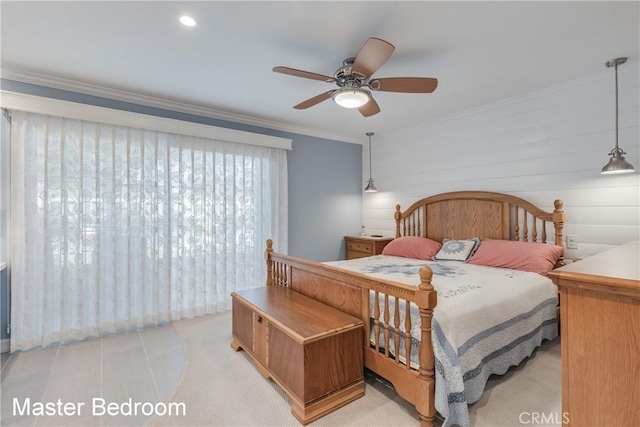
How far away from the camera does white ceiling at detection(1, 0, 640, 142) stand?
1.88 m

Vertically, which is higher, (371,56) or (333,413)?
(371,56)

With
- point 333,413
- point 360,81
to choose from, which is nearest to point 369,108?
point 360,81

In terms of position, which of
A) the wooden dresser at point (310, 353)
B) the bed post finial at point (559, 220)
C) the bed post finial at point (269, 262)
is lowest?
the wooden dresser at point (310, 353)

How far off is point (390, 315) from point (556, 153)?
2572 millimetres

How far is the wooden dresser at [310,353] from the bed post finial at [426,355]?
464mm

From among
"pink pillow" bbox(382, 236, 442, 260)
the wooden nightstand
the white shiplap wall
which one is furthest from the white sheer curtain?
the white shiplap wall

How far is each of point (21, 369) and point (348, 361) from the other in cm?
263

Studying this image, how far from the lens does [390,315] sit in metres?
2.03

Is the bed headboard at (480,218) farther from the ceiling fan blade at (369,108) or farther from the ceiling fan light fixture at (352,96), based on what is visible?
the ceiling fan light fixture at (352,96)

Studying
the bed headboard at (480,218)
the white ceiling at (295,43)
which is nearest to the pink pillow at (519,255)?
the bed headboard at (480,218)

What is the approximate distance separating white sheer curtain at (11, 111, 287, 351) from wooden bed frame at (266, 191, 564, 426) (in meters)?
0.92

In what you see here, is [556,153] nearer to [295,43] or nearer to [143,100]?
[295,43]

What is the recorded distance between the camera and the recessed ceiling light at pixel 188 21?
76.4 inches

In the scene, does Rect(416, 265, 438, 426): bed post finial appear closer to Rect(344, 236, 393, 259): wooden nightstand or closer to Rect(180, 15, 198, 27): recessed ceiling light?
Rect(180, 15, 198, 27): recessed ceiling light
